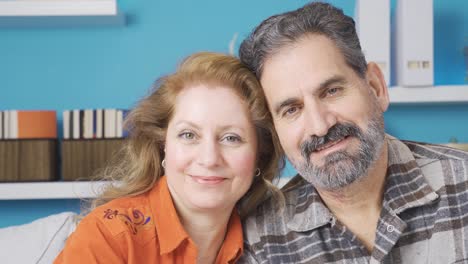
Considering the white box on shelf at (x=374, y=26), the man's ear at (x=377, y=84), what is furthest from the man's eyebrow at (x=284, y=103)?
the white box on shelf at (x=374, y=26)

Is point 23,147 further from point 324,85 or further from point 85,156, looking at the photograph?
point 324,85

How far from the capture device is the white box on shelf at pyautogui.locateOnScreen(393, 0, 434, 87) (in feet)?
7.16

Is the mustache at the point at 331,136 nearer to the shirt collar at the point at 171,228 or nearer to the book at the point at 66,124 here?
the shirt collar at the point at 171,228

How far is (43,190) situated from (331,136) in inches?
53.1

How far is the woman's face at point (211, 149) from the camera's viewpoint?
1368mm

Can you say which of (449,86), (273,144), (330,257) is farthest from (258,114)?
(449,86)

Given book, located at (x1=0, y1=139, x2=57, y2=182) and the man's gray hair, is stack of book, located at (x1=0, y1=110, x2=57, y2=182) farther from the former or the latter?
the man's gray hair

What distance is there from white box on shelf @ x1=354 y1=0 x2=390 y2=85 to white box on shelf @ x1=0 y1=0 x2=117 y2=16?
0.93m

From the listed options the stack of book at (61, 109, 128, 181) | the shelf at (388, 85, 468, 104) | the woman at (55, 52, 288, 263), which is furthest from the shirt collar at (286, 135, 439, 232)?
the stack of book at (61, 109, 128, 181)

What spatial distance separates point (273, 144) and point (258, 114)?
0.49 feet

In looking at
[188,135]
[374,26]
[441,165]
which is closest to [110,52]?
[374,26]

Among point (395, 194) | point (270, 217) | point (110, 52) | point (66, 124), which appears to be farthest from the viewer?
point (110, 52)

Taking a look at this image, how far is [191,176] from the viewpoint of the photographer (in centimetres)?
138

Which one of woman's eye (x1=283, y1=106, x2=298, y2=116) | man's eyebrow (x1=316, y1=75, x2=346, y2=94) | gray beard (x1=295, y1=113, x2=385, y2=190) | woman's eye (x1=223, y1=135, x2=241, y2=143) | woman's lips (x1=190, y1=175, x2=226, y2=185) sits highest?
man's eyebrow (x1=316, y1=75, x2=346, y2=94)
